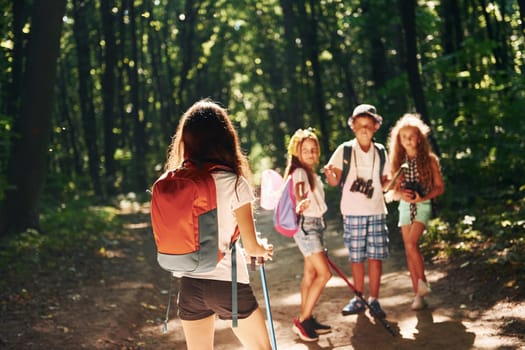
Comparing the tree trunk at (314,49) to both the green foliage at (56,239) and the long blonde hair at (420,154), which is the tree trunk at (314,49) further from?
the long blonde hair at (420,154)

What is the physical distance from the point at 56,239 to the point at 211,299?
34.8ft

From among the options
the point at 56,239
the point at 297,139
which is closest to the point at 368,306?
the point at 297,139

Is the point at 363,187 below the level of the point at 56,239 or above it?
above

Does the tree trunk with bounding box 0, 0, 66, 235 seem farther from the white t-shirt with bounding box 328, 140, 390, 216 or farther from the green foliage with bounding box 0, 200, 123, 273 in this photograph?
the white t-shirt with bounding box 328, 140, 390, 216

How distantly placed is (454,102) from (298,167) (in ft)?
28.0

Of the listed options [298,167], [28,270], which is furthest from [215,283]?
[28,270]

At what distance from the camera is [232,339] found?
24.6ft

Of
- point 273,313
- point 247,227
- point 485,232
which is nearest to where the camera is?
point 247,227

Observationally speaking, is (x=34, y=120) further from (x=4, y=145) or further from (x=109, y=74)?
(x=109, y=74)

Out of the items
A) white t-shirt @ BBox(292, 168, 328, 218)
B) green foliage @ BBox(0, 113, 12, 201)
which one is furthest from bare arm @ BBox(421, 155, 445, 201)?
green foliage @ BBox(0, 113, 12, 201)

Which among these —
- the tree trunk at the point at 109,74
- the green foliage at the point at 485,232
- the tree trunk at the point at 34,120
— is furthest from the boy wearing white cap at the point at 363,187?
the tree trunk at the point at 109,74

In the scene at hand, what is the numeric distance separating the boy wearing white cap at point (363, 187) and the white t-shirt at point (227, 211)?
3540 millimetres

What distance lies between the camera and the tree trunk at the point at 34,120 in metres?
13.5

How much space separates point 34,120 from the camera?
13586 millimetres
